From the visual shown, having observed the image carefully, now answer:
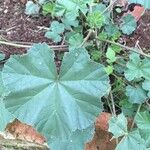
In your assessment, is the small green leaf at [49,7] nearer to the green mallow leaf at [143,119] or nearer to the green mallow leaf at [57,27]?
the green mallow leaf at [57,27]

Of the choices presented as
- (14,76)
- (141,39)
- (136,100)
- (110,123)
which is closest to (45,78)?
(14,76)

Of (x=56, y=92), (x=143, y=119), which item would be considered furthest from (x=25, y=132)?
(x=143, y=119)

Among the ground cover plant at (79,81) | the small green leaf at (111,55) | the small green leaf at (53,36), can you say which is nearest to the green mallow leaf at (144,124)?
the ground cover plant at (79,81)

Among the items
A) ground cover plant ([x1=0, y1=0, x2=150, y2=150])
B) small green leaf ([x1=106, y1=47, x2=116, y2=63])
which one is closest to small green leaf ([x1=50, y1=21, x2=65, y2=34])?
ground cover plant ([x1=0, y1=0, x2=150, y2=150])

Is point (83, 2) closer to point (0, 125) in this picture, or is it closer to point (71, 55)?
point (71, 55)

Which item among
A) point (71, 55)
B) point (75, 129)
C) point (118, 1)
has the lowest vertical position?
point (75, 129)

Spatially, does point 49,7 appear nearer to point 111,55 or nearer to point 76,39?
point 76,39

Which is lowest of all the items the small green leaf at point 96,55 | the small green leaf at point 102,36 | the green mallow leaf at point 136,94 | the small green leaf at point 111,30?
the green mallow leaf at point 136,94
